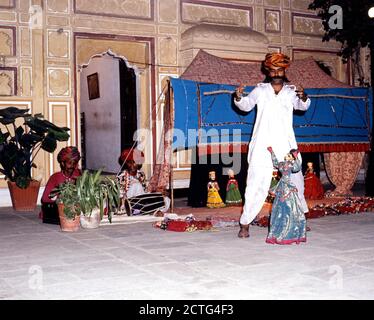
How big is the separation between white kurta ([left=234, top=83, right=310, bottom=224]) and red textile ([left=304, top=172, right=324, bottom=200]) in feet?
12.2

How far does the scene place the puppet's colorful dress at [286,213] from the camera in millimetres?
4898

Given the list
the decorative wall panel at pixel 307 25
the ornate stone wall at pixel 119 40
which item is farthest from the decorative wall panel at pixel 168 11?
the decorative wall panel at pixel 307 25

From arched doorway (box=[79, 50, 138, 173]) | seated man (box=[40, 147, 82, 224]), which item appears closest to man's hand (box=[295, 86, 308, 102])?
seated man (box=[40, 147, 82, 224])

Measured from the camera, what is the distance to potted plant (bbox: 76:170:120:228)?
5.89m

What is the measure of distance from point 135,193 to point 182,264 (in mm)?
3022

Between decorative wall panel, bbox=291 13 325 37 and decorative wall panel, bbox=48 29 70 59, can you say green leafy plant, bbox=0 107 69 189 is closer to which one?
decorative wall panel, bbox=48 29 70 59

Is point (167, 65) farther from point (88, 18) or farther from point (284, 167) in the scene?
point (284, 167)

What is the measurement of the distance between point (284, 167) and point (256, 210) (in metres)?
0.48

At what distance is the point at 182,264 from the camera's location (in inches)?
163

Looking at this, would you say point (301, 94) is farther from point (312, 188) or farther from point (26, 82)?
point (26, 82)

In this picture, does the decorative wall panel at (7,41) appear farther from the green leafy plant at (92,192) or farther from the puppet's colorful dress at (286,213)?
the puppet's colorful dress at (286,213)

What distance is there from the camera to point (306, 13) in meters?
11.1

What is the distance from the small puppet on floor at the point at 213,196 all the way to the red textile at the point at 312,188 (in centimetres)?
160

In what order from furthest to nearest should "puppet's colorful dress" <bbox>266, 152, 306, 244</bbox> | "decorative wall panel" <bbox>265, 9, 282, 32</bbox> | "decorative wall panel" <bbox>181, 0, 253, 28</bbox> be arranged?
"decorative wall panel" <bbox>265, 9, 282, 32</bbox> → "decorative wall panel" <bbox>181, 0, 253, 28</bbox> → "puppet's colorful dress" <bbox>266, 152, 306, 244</bbox>
